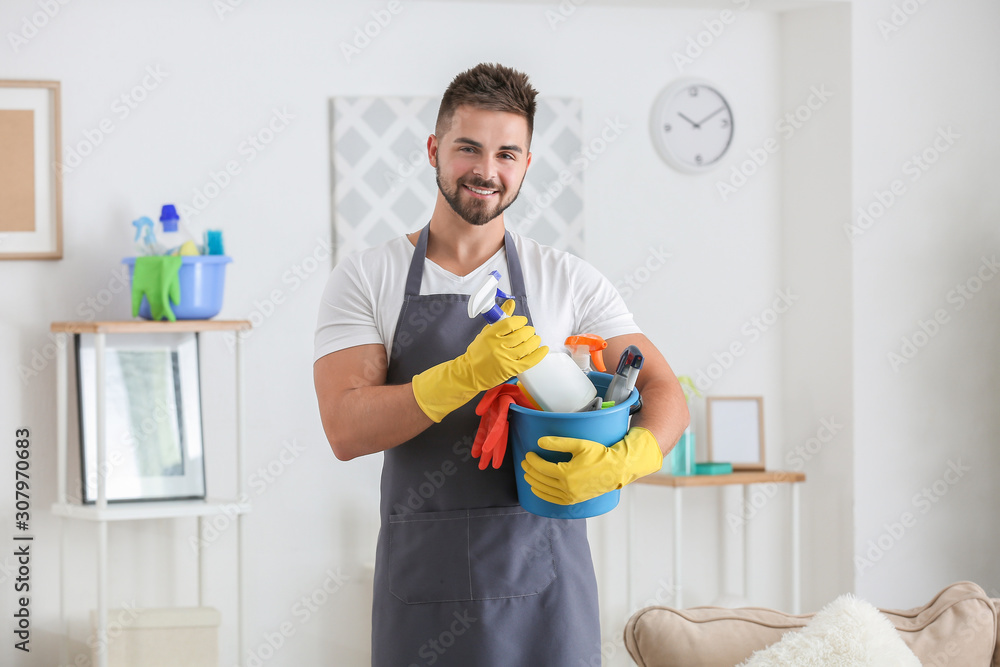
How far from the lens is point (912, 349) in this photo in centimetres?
288

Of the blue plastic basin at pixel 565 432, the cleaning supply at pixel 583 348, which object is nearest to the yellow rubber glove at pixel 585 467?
the blue plastic basin at pixel 565 432

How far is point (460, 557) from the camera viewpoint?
1363 millimetres

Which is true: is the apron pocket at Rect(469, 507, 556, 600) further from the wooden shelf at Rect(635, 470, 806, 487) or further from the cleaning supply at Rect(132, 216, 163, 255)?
the cleaning supply at Rect(132, 216, 163, 255)

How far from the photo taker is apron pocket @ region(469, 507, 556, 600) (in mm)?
1357

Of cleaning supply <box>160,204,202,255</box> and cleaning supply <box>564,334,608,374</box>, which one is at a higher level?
cleaning supply <box>160,204,202,255</box>

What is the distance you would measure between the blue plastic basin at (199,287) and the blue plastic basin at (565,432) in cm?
Answer: 145

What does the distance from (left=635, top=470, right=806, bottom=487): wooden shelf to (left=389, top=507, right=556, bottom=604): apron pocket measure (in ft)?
4.51

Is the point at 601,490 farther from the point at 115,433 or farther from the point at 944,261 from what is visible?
the point at 944,261

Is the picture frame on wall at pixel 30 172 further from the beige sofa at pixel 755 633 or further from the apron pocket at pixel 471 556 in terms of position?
the beige sofa at pixel 755 633

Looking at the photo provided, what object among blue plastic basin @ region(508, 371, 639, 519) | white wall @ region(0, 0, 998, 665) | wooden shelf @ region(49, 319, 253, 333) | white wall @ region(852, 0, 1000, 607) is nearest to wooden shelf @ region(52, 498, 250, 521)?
white wall @ region(0, 0, 998, 665)

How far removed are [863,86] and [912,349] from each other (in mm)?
856

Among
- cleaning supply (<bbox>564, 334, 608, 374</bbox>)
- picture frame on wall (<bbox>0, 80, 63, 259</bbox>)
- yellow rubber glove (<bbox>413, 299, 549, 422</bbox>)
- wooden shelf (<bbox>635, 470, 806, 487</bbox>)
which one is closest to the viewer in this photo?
yellow rubber glove (<bbox>413, 299, 549, 422</bbox>)

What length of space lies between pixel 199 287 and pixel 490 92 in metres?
1.38

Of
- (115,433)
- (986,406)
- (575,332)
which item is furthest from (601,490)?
(986,406)
